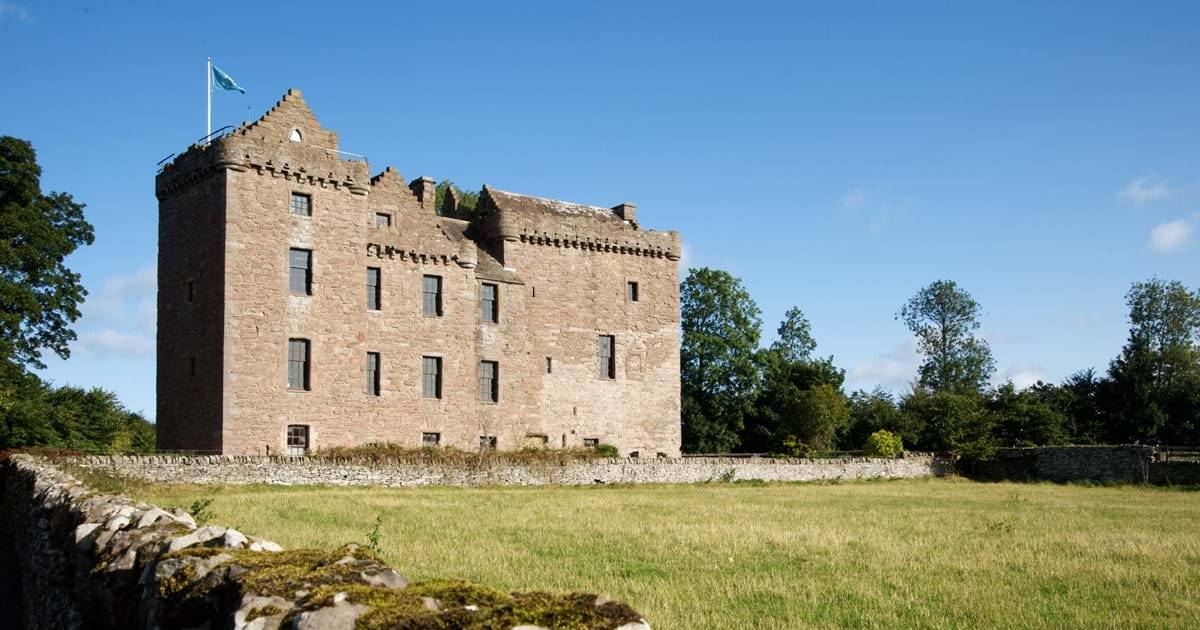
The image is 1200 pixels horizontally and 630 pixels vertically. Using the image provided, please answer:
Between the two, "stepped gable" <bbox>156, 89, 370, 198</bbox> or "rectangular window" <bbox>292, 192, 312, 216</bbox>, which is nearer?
"stepped gable" <bbox>156, 89, 370, 198</bbox>

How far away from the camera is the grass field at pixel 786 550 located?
449 inches

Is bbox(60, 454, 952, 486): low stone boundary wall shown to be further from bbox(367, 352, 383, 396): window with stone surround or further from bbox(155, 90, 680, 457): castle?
bbox(367, 352, 383, 396): window with stone surround

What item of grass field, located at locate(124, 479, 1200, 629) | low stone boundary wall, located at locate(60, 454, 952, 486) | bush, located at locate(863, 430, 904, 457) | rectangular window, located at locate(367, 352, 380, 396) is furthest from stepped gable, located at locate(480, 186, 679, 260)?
grass field, located at locate(124, 479, 1200, 629)

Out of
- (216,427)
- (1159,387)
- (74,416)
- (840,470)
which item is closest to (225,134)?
(216,427)

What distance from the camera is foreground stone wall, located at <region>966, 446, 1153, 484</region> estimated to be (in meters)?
44.1

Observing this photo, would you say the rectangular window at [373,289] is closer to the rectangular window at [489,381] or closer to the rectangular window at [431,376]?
the rectangular window at [431,376]

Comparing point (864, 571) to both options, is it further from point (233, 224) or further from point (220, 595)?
point (233, 224)

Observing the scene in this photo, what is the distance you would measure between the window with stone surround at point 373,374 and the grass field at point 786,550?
8.25 metres

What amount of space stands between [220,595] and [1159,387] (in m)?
72.5

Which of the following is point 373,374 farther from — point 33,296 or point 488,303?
point 33,296

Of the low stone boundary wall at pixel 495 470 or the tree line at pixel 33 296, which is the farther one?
the tree line at pixel 33 296

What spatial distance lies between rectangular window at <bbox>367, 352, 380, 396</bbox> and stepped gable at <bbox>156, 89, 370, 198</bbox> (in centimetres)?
605

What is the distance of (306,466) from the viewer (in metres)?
32.3

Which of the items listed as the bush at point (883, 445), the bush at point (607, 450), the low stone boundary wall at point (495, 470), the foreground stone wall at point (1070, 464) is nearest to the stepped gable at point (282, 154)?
the low stone boundary wall at point (495, 470)
